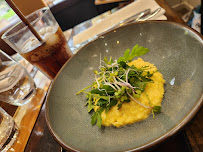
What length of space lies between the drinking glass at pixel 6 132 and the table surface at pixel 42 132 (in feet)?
0.12

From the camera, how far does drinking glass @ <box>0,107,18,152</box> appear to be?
3.33ft

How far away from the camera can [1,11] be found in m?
4.37

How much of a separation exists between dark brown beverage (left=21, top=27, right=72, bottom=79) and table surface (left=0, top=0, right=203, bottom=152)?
0.17m

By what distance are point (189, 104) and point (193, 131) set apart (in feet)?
0.61

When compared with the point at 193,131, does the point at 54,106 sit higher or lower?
higher

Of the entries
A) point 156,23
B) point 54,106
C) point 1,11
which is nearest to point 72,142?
point 54,106

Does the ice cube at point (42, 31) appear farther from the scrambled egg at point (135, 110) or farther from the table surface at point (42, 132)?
the scrambled egg at point (135, 110)

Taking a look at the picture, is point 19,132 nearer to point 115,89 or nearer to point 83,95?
point 83,95

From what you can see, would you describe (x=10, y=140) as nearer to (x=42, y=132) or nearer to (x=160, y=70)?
(x=42, y=132)

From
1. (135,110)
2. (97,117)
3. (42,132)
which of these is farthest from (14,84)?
(135,110)

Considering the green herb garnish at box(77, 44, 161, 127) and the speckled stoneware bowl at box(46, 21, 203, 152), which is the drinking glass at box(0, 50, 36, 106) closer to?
the speckled stoneware bowl at box(46, 21, 203, 152)

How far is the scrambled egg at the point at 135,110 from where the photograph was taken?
2.43ft

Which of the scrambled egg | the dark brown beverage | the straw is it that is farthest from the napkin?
the scrambled egg

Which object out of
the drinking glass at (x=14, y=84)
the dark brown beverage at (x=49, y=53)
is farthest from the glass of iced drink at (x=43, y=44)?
the drinking glass at (x=14, y=84)
